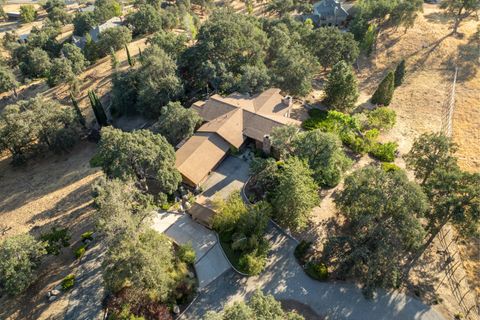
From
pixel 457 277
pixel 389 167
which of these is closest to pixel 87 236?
pixel 389 167

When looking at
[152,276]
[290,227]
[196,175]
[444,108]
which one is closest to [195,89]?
[196,175]

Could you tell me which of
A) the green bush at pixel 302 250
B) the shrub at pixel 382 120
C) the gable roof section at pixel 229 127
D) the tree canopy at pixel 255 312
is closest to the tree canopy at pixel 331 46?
the shrub at pixel 382 120

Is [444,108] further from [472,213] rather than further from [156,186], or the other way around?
[156,186]

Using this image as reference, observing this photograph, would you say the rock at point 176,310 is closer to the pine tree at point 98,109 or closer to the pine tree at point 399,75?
the pine tree at point 98,109

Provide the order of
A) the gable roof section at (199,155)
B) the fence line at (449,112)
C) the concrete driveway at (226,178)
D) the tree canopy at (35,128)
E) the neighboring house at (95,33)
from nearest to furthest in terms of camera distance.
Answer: the concrete driveway at (226,178), the gable roof section at (199,155), the tree canopy at (35,128), the fence line at (449,112), the neighboring house at (95,33)

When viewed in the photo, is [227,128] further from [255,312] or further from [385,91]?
[385,91]

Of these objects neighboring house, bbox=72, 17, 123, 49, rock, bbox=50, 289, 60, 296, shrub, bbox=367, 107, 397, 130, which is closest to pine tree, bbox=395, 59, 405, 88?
shrub, bbox=367, 107, 397, 130
